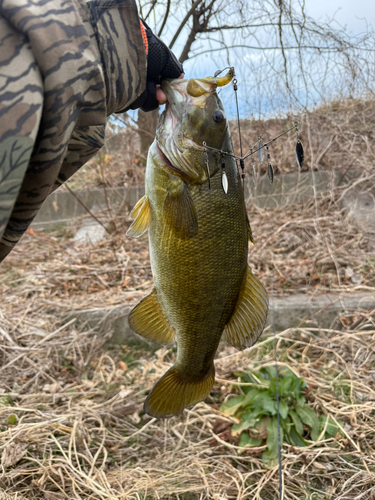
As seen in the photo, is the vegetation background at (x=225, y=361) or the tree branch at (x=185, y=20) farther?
the tree branch at (x=185, y=20)

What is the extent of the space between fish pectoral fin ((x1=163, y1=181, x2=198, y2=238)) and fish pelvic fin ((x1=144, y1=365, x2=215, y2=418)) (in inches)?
25.3

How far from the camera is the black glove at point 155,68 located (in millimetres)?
1573

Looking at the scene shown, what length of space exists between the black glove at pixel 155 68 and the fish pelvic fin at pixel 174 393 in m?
1.09

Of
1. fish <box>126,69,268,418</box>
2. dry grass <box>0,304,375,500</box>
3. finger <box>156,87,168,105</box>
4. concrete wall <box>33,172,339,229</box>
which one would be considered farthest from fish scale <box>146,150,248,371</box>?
concrete wall <box>33,172,339,229</box>

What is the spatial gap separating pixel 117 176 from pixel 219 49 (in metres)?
2.72

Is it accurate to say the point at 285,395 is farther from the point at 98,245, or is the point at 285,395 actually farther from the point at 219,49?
the point at 219,49

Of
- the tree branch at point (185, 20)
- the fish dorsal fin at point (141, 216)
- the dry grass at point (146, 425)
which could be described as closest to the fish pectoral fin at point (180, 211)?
the fish dorsal fin at point (141, 216)

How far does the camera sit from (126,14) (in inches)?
52.3

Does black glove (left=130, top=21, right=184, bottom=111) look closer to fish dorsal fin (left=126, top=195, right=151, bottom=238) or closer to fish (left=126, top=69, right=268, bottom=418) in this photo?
fish (left=126, top=69, right=268, bottom=418)

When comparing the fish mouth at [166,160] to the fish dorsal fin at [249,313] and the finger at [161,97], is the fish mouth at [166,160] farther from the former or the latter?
the fish dorsal fin at [249,313]

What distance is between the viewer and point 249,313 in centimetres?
169

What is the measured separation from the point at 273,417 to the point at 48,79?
8.58ft

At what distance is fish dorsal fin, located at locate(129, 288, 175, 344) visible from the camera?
1800mm

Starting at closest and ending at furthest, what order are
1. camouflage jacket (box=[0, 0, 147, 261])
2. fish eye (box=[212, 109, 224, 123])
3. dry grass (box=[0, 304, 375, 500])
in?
camouflage jacket (box=[0, 0, 147, 261]) < fish eye (box=[212, 109, 224, 123]) < dry grass (box=[0, 304, 375, 500])
